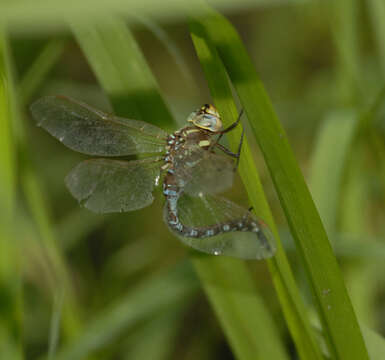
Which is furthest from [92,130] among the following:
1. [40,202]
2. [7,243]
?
[7,243]

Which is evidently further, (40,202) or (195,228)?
(40,202)

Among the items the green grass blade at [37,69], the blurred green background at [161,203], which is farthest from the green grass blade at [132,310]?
the green grass blade at [37,69]

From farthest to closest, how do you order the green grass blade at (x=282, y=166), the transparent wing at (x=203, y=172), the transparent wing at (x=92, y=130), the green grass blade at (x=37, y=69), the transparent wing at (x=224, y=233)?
the green grass blade at (x=37, y=69) → the transparent wing at (x=92, y=130) → the transparent wing at (x=203, y=172) → the transparent wing at (x=224, y=233) → the green grass blade at (x=282, y=166)

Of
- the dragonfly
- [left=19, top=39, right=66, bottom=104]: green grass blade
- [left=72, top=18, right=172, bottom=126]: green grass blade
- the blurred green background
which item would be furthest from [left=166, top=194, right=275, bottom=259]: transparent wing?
[left=19, top=39, right=66, bottom=104]: green grass blade

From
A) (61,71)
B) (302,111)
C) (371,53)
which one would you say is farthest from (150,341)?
(371,53)

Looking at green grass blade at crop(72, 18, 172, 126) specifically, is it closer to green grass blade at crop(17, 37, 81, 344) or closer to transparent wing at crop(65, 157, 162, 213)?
transparent wing at crop(65, 157, 162, 213)

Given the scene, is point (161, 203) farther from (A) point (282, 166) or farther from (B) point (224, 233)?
(A) point (282, 166)

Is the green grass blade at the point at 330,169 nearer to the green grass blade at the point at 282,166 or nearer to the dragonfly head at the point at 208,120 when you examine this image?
the dragonfly head at the point at 208,120
